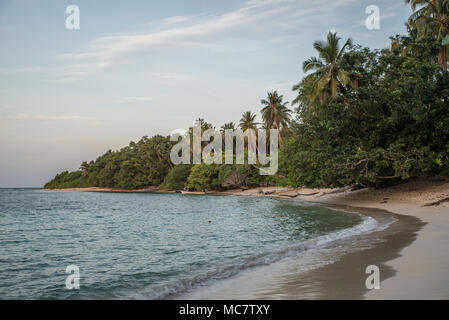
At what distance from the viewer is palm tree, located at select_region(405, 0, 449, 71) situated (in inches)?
1025

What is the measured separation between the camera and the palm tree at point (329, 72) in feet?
97.6

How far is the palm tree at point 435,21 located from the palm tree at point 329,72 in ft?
18.5

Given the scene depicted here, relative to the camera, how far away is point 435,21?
25.6 m

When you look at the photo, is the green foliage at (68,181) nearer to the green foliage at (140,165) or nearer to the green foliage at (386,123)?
the green foliage at (140,165)

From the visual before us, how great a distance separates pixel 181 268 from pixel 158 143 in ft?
304

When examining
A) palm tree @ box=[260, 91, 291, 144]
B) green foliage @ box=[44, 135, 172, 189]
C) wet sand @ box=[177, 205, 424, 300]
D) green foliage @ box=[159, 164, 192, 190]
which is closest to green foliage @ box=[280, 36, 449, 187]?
wet sand @ box=[177, 205, 424, 300]

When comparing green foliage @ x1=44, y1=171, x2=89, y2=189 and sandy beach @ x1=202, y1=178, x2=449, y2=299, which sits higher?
sandy beach @ x1=202, y1=178, x2=449, y2=299

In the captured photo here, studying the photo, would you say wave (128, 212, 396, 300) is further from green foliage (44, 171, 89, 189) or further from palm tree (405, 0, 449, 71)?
green foliage (44, 171, 89, 189)

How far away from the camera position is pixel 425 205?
2267 cm

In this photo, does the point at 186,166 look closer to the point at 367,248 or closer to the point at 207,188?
the point at 207,188

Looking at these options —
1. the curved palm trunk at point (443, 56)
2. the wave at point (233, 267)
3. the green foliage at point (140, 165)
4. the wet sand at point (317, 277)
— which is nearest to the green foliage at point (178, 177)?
the green foliage at point (140, 165)

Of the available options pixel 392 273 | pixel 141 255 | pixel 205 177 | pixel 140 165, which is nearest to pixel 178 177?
pixel 205 177

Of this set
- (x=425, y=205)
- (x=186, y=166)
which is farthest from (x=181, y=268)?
(x=186, y=166)

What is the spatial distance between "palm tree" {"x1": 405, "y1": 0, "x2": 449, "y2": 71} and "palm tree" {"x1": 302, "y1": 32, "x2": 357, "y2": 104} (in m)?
5.64
